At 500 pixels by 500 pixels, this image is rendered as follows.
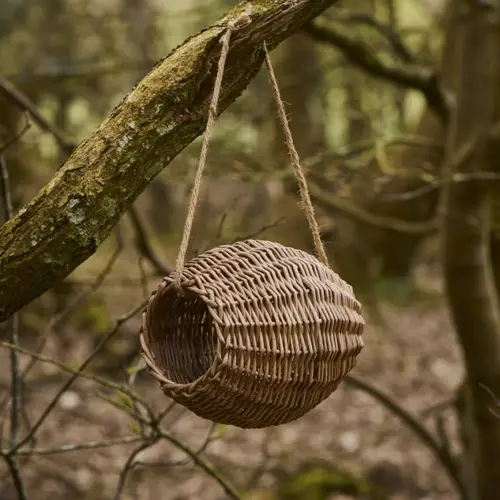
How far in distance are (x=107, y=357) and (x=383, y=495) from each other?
217cm

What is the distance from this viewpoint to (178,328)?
1391 mm

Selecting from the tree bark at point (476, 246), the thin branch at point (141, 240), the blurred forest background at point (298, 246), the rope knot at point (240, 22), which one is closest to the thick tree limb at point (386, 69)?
the blurred forest background at point (298, 246)

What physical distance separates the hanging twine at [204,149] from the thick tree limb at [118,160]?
0.02 meters

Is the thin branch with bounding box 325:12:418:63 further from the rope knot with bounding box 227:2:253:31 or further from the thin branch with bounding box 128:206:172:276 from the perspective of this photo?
the rope knot with bounding box 227:2:253:31

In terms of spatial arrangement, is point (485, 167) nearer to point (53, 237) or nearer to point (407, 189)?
point (407, 189)

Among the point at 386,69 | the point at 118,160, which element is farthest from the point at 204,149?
the point at 386,69

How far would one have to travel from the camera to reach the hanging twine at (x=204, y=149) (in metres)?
1.17

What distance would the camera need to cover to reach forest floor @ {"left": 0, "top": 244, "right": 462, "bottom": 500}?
159 inches

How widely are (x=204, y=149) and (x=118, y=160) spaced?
0.56ft

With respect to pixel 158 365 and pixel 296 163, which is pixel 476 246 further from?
pixel 158 365

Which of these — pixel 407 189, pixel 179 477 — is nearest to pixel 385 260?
pixel 407 189

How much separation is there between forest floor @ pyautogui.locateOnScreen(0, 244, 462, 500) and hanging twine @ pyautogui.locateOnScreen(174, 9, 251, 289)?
95.9 inches

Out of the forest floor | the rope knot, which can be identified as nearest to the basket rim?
the rope knot

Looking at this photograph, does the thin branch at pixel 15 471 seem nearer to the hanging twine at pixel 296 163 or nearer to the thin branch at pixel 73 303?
the thin branch at pixel 73 303
